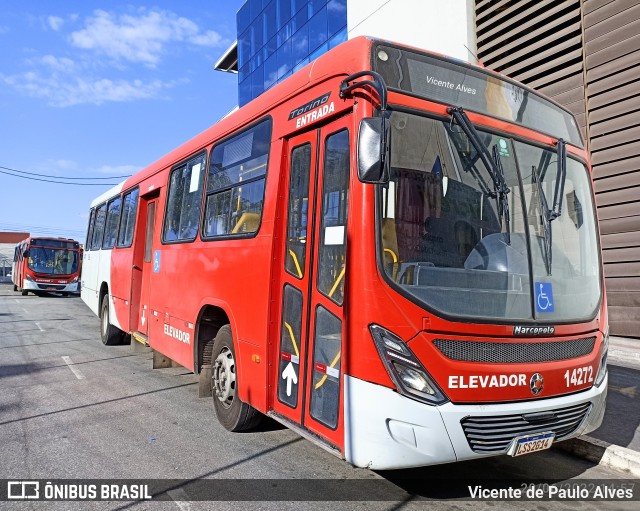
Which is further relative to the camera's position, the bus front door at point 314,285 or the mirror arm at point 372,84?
the bus front door at point 314,285

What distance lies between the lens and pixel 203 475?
158 inches

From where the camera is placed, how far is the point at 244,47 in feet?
87.2

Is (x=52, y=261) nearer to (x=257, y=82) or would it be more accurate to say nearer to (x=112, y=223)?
(x=257, y=82)

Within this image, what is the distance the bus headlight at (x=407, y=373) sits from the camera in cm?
311

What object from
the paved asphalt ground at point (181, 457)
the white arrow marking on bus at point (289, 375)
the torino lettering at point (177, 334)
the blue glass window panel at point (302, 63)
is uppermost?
the blue glass window panel at point (302, 63)

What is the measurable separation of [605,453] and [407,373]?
8.37 feet

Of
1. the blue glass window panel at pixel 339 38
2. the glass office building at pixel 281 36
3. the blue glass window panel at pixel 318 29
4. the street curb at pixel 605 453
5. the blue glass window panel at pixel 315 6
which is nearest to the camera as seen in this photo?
the street curb at pixel 605 453

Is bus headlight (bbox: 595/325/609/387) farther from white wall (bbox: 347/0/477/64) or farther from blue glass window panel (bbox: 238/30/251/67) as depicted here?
blue glass window panel (bbox: 238/30/251/67)

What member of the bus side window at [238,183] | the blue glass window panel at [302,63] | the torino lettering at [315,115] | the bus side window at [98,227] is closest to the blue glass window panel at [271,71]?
the blue glass window panel at [302,63]

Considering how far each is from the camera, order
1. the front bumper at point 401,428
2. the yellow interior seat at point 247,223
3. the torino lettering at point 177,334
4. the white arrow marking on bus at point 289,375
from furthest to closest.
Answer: the torino lettering at point 177,334 < the yellow interior seat at point 247,223 < the white arrow marking on bus at point 289,375 < the front bumper at point 401,428

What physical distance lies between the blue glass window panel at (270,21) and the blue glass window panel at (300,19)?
1.91m

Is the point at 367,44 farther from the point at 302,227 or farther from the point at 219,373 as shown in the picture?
the point at 219,373

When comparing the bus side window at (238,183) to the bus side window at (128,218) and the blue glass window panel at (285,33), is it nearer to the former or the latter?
the bus side window at (128,218)

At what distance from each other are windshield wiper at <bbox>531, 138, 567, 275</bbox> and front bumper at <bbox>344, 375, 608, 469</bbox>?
1245mm
